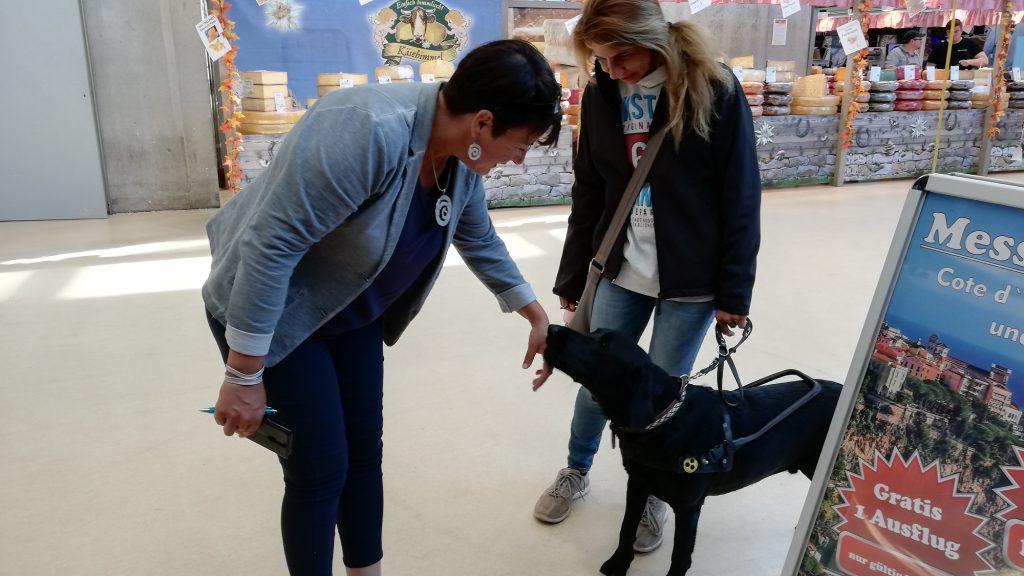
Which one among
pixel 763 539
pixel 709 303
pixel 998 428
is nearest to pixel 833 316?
pixel 763 539

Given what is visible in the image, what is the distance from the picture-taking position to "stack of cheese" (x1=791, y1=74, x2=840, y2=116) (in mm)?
7359

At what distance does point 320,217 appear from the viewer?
122 cm

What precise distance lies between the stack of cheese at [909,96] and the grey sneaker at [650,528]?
704 centimetres

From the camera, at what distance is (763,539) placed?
7.09 ft

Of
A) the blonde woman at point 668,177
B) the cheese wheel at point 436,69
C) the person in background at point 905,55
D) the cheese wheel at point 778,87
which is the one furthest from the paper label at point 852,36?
the blonde woman at point 668,177

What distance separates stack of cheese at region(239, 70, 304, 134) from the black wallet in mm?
4568

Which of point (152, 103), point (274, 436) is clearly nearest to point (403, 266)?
point (274, 436)

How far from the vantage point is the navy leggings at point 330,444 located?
142cm

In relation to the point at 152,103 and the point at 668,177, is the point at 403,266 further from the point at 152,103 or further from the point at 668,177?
the point at 152,103

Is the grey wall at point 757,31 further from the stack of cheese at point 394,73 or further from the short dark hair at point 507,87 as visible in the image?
the short dark hair at point 507,87

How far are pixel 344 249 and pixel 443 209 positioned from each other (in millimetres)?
213

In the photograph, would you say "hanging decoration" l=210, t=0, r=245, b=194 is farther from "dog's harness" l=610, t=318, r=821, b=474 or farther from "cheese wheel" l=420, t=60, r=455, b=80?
"dog's harness" l=610, t=318, r=821, b=474

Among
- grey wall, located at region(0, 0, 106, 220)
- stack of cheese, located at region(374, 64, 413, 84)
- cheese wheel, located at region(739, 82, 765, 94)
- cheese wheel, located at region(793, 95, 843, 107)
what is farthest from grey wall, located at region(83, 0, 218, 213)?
cheese wheel, located at region(793, 95, 843, 107)

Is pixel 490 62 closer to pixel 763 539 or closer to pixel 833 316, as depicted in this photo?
pixel 763 539
